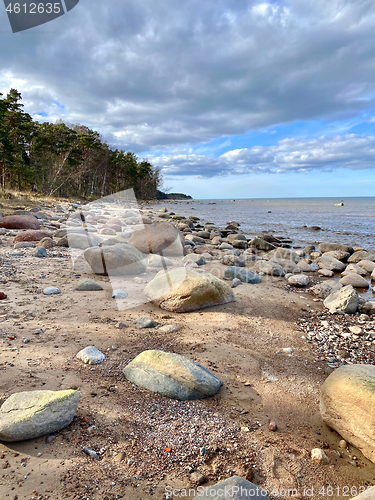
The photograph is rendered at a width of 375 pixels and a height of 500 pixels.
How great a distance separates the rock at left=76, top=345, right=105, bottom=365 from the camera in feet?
9.89

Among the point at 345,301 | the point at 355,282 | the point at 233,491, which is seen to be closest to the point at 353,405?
the point at 233,491

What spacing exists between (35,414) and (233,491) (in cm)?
139

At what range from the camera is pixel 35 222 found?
10844 mm

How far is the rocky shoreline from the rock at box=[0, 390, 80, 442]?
75mm

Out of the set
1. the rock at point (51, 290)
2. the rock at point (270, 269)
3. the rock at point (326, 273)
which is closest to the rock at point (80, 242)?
the rock at point (51, 290)

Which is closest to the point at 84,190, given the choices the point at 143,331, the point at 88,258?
the point at 88,258

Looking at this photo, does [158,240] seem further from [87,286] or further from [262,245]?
[262,245]

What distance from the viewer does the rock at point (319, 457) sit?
7.22 feet

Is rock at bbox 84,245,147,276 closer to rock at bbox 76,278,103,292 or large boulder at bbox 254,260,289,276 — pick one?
rock at bbox 76,278,103,292

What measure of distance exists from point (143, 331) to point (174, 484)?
7.29ft

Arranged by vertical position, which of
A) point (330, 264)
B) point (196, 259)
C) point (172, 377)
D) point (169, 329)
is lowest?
point (330, 264)

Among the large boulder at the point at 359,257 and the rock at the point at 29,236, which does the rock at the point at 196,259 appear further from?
the large boulder at the point at 359,257

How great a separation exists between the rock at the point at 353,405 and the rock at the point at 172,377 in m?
1.02

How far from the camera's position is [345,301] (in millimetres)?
5512
